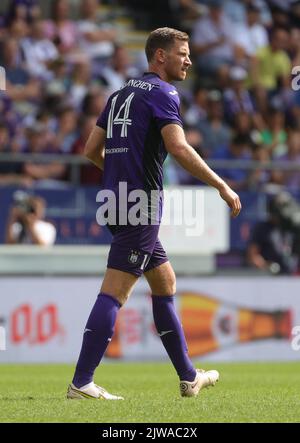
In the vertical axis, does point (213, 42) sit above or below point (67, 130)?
above

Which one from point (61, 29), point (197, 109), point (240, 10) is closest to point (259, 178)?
point (197, 109)

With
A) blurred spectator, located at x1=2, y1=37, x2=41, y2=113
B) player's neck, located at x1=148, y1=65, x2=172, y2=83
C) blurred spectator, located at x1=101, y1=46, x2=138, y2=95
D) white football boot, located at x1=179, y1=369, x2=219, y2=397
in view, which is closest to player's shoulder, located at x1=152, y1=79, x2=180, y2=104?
player's neck, located at x1=148, y1=65, x2=172, y2=83

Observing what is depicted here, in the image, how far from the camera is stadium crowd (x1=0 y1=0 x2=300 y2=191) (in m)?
15.6

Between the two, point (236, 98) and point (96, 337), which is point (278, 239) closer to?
point (236, 98)

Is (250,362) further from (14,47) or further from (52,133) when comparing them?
(14,47)

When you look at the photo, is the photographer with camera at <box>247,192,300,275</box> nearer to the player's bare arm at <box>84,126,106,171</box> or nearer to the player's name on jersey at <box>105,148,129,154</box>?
the player's bare arm at <box>84,126,106,171</box>

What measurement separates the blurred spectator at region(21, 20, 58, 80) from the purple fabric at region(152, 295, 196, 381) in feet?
32.4

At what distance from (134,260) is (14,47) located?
10.4 m

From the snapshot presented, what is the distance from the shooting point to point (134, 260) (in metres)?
7.11

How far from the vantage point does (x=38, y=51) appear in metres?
17.3

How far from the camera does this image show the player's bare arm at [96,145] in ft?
24.6

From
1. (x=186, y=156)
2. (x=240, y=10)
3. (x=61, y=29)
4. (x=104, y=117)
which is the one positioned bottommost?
(x=186, y=156)

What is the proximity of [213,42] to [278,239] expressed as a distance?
5.04 metres

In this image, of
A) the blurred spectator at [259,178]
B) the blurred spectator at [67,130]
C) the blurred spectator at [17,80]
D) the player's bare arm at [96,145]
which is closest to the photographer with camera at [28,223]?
the blurred spectator at [67,130]
